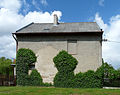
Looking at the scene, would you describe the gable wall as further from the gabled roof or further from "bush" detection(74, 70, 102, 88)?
the gabled roof

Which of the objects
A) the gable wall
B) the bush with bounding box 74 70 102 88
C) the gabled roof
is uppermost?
the gabled roof

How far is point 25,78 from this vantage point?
681 inches

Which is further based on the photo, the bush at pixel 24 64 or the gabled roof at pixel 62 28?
the gabled roof at pixel 62 28

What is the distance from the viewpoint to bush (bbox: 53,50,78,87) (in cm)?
1665

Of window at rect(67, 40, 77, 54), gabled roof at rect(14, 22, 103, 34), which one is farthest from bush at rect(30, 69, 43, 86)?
gabled roof at rect(14, 22, 103, 34)

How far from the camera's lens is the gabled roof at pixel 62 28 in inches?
707

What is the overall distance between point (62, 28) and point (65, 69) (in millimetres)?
5382

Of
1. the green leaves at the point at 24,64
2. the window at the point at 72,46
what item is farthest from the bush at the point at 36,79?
the window at the point at 72,46

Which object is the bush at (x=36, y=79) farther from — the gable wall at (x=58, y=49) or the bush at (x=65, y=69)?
the bush at (x=65, y=69)

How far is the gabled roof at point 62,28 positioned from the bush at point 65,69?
332 cm

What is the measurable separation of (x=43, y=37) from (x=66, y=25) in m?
3.80

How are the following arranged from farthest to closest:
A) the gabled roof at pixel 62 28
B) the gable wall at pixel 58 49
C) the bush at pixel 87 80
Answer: the gabled roof at pixel 62 28
the gable wall at pixel 58 49
the bush at pixel 87 80

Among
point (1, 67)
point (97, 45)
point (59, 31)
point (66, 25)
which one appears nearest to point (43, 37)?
point (59, 31)

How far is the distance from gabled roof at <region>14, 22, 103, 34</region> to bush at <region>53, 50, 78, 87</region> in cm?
332
